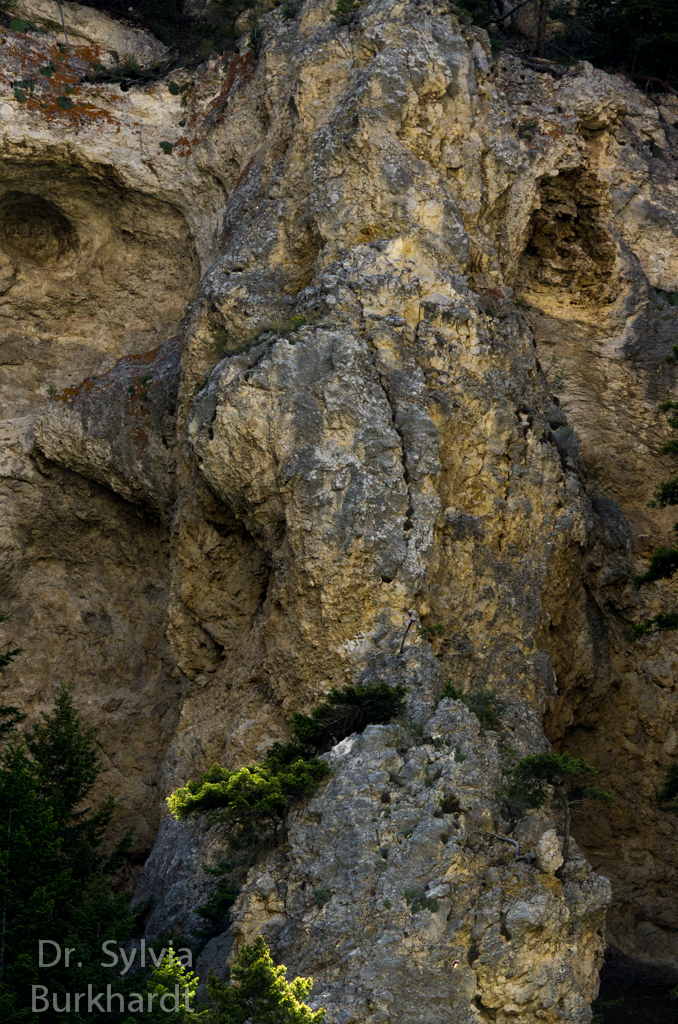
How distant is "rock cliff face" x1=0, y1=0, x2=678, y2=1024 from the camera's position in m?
15.1

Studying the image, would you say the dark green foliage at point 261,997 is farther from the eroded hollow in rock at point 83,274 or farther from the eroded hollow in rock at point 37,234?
the eroded hollow in rock at point 37,234

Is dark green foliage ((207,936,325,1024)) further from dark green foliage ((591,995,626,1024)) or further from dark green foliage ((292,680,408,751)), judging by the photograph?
dark green foliage ((591,995,626,1024))

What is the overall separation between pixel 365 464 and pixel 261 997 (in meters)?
8.39

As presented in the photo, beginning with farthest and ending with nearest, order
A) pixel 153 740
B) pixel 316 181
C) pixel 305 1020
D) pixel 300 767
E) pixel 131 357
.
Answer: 1. pixel 131 357
2. pixel 153 740
3. pixel 316 181
4. pixel 300 767
5. pixel 305 1020

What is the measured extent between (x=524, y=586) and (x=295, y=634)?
4073mm

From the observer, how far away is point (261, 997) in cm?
1244

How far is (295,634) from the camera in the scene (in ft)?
59.1

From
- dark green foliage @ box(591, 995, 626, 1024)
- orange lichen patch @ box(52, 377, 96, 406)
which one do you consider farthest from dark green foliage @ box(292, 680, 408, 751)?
orange lichen patch @ box(52, 377, 96, 406)

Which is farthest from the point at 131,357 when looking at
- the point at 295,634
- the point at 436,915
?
the point at 436,915

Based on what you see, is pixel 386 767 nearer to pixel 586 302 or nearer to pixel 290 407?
pixel 290 407

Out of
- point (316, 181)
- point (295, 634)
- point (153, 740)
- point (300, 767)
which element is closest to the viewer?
point (300, 767)

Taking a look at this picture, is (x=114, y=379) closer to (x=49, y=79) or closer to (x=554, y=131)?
(x=49, y=79)

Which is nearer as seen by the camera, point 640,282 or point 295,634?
point 295,634

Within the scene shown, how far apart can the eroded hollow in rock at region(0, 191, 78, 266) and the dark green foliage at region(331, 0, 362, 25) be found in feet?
26.2
